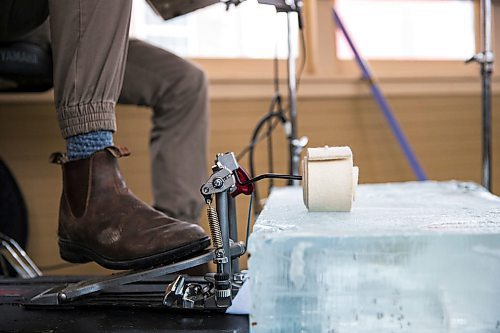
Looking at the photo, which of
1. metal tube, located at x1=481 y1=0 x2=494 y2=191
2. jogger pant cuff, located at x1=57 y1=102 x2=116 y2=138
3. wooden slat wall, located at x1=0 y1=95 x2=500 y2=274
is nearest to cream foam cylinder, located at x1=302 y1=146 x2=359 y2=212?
jogger pant cuff, located at x1=57 y1=102 x2=116 y2=138

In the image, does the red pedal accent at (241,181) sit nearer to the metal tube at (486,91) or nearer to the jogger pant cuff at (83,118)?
the jogger pant cuff at (83,118)

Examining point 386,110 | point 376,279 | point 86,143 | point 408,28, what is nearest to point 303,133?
point 386,110

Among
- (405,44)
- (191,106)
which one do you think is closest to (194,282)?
(191,106)

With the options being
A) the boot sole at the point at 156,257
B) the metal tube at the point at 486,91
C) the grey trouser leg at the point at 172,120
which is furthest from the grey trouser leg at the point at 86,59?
the metal tube at the point at 486,91

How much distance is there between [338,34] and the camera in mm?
2158

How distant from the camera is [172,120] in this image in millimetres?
1370

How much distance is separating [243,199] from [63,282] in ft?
3.44

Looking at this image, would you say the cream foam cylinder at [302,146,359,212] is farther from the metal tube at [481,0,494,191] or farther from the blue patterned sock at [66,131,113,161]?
the metal tube at [481,0,494,191]

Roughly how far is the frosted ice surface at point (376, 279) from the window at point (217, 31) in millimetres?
1523

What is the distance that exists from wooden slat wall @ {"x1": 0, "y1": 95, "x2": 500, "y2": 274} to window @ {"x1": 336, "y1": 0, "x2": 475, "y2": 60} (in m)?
0.24

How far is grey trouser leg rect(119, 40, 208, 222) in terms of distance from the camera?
1.33m

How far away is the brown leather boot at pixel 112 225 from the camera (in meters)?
0.73

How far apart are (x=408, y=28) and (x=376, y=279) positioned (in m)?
1.91

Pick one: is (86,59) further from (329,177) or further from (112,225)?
(329,177)
